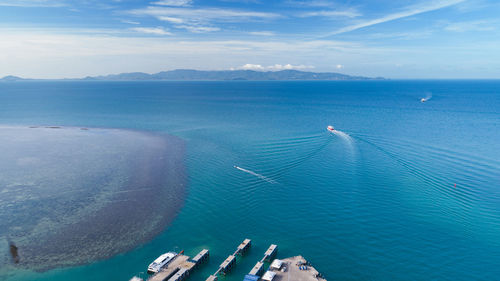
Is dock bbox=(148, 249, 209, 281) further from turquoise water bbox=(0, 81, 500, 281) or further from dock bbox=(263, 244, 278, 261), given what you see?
dock bbox=(263, 244, 278, 261)

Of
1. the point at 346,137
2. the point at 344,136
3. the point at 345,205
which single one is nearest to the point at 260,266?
the point at 345,205

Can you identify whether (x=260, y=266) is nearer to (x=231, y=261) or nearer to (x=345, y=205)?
(x=231, y=261)

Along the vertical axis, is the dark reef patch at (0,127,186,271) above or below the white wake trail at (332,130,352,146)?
below

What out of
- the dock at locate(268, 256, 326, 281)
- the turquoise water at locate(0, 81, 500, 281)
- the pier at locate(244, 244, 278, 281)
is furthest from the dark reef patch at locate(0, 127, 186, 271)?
the dock at locate(268, 256, 326, 281)

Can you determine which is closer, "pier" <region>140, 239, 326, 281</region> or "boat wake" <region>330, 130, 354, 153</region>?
"pier" <region>140, 239, 326, 281</region>

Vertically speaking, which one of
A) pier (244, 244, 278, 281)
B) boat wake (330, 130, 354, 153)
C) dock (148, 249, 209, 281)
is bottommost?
dock (148, 249, 209, 281)
